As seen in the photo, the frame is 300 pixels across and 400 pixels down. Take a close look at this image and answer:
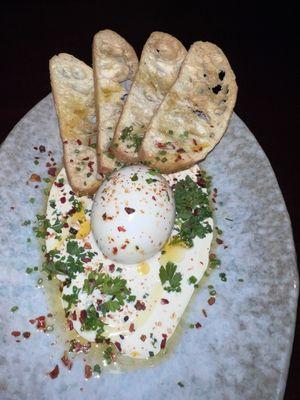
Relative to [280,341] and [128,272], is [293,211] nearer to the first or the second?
[280,341]

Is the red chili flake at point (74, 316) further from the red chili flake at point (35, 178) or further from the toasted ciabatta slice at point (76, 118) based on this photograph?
the red chili flake at point (35, 178)

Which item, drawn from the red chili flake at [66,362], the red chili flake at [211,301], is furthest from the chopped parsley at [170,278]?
the red chili flake at [66,362]

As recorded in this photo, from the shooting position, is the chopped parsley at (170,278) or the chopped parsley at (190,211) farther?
the chopped parsley at (190,211)

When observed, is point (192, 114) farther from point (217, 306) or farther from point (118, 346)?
point (118, 346)

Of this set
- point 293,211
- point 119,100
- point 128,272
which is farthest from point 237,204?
point 119,100

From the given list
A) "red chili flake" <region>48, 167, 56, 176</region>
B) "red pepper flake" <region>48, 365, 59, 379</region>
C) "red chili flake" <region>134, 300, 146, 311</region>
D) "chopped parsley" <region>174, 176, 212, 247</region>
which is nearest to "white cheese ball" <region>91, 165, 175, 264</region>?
"chopped parsley" <region>174, 176, 212, 247</region>

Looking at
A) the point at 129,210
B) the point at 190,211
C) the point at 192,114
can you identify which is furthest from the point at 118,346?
the point at 192,114
